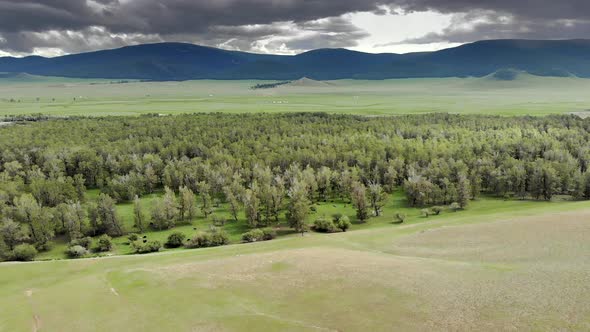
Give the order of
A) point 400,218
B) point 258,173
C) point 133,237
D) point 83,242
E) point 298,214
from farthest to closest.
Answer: point 258,173 < point 400,218 < point 133,237 < point 298,214 < point 83,242

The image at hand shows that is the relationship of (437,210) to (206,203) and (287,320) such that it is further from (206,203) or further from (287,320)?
(287,320)

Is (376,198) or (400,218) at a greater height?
(376,198)

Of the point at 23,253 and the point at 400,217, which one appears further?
the point at 400,217

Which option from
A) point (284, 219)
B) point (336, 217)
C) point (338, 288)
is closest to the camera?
point (338, 288)

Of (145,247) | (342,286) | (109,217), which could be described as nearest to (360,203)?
(145,247)

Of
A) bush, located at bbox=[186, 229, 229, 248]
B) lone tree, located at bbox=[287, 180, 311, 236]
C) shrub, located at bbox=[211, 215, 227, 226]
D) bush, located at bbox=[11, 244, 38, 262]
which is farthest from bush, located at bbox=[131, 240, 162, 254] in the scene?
lone tree, located at bbox=[287, 180, 311, 236]

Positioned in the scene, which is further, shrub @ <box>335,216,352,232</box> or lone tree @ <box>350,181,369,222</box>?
lone tree @ <box>350,181,369,222</box>

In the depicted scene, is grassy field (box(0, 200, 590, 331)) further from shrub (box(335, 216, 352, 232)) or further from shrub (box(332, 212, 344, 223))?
shrub (box(332, 212, 344, 223))

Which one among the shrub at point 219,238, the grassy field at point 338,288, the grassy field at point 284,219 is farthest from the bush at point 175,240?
the grassy field at point 338,288
